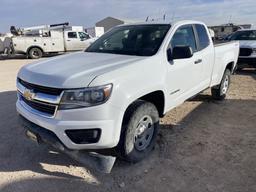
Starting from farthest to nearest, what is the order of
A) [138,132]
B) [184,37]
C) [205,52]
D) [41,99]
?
[205,52]
[184,37]
[138,132]
[41,99]

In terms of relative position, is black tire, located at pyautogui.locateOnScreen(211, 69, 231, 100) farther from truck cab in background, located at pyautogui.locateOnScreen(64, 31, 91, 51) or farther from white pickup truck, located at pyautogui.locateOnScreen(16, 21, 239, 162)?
truck cab in background, located at pyautogui.locateOnScreen(64, 31, 91, 51)

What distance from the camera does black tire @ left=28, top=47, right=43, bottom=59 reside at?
19.1 meters

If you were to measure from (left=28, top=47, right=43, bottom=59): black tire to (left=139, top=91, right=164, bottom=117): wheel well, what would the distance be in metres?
16.9

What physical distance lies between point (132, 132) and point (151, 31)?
5.88ft

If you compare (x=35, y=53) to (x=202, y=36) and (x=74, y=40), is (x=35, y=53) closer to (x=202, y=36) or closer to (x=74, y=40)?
(x=74, y=40)

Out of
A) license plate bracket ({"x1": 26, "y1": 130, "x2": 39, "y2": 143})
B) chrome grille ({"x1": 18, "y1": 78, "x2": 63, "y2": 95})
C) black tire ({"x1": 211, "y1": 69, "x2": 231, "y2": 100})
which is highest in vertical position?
chrome grille ({"x1": 18, "y1": 78, "x2": 63, "y2": 95})

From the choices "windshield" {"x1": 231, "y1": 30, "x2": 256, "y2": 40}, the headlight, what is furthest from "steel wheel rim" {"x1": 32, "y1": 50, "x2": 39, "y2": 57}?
the headlight

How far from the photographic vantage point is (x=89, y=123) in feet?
9.69

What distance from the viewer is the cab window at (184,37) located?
432cm

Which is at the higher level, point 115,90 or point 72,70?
point 72,70

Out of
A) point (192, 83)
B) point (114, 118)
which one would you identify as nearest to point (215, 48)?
point (192, 83)

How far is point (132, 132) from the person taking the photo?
3443mm

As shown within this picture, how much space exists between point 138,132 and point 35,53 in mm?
17378

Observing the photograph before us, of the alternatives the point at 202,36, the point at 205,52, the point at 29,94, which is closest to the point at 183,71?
the point at 205,52
